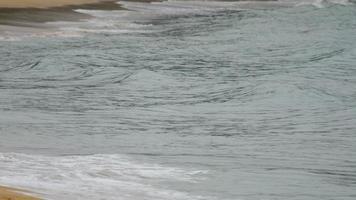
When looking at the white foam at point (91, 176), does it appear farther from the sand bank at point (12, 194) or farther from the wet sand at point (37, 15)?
the wet sand at point (37, 15)

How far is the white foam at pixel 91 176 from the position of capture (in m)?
16.8

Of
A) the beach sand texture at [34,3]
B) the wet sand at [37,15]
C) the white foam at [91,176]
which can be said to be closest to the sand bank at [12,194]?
the white foam at [91,176]

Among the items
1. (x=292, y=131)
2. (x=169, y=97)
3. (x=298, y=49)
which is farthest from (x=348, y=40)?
(x=292, y=131)

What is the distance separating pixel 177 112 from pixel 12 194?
13.3 meters

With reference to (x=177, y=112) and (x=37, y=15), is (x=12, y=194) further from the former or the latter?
(x=37, y=15)

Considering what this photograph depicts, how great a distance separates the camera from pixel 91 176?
18359 millimetres

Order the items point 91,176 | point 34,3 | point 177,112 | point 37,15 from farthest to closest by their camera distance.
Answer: point 34,3 → point 37,15 → point 177,112 → point 91,176

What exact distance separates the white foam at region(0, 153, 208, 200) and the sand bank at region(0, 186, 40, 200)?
0.69 meters

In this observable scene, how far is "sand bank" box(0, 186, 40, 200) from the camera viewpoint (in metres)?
14.0

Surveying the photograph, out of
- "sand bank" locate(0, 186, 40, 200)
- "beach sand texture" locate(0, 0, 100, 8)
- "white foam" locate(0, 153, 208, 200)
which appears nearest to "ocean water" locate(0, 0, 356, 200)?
"white foam" locate(0, 153, 208, 200)

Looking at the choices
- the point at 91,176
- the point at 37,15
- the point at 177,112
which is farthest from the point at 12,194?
the point at 37,15

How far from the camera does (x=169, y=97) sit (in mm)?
30297

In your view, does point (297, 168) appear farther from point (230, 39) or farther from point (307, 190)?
point (230, 39)

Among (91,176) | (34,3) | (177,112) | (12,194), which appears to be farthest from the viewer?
(34,3)
